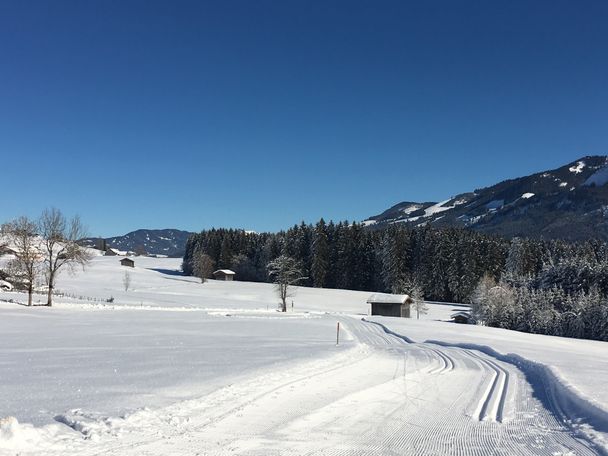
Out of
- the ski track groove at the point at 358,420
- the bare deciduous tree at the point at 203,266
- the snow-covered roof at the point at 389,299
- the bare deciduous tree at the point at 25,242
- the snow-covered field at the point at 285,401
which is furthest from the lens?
the bare deciduous tree at the point at 203,266

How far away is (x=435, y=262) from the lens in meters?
90.2

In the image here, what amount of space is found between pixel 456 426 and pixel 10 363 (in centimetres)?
1340

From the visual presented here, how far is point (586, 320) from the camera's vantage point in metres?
50.2

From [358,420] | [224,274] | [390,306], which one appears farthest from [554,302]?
[224,274]

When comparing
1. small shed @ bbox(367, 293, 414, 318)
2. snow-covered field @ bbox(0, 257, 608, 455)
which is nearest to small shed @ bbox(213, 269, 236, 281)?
small shed @ bbox(367, 293, 414, 318)

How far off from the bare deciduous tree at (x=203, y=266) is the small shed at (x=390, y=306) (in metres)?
47.7

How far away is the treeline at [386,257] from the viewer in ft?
295

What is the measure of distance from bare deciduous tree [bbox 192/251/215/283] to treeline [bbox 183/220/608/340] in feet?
19.0

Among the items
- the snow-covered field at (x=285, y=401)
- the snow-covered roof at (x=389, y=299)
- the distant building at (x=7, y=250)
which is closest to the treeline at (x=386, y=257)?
the snow-covered roof at (x=389, y=299)

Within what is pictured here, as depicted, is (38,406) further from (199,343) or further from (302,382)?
(199,343)

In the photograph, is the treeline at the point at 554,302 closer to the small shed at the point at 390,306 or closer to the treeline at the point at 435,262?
the treeline at the point at 435,262

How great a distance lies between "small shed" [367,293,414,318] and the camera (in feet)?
232

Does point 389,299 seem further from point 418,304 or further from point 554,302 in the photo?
point 554,302

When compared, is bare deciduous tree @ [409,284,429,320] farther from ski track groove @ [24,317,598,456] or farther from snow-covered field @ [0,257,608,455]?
ski track groove @ [24,317,598,456]
